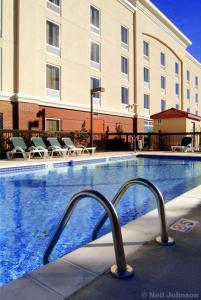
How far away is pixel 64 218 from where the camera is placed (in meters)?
2.81

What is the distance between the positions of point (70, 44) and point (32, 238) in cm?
1707

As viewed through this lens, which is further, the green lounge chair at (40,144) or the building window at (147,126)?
the building window at (147,126)

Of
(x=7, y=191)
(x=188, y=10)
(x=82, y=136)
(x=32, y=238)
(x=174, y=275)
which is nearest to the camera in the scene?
(x=174, y=275)

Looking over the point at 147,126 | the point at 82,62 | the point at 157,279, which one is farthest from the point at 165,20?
the point at 157,279

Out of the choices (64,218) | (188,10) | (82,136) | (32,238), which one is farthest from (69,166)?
(188,10)

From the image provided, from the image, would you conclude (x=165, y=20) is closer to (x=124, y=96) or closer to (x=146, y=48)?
(x=146, y=48)

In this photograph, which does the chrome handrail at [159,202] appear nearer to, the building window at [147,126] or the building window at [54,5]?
the building window at [54,5]

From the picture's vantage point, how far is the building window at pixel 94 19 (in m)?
21.0

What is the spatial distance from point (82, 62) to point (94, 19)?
390 cm

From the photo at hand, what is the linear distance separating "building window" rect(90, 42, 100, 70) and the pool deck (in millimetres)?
19506

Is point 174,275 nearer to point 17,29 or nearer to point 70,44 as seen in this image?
point 17,29

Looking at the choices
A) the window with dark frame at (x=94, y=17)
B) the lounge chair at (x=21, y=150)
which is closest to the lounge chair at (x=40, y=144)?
the lounge chair at (x=21, y=150)

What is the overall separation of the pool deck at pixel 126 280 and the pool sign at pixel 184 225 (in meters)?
0.21

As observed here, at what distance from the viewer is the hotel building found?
15.2 meters
